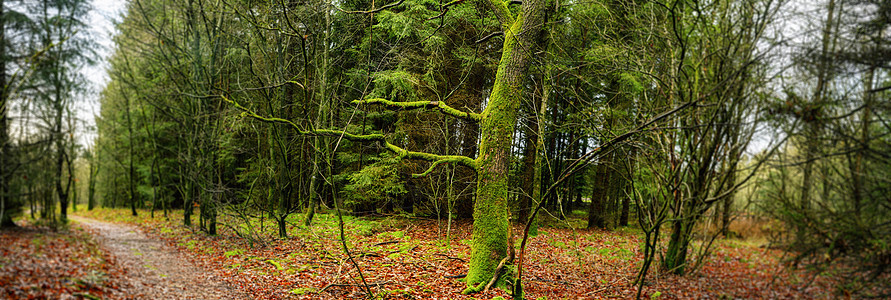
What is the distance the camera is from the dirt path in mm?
5633

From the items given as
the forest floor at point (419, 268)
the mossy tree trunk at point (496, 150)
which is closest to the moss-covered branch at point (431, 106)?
the mossy tree trunk at point (496, 150)

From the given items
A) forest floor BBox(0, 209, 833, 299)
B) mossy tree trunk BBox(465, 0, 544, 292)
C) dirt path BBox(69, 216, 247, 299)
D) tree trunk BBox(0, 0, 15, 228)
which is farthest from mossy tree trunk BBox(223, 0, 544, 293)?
tree trunk BBox(0, 0, 15, 228)

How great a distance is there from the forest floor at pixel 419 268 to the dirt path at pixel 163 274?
0.26 ft

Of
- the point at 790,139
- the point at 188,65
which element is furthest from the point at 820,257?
the point at 188,65

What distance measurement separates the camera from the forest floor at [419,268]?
560 centimetres

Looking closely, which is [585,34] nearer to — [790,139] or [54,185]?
[790,139]

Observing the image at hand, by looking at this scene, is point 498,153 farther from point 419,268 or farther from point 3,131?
point 3,131

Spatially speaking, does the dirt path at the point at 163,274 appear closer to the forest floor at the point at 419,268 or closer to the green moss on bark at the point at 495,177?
the forest floor at the point at 419,268

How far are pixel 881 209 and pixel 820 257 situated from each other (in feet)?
3.03

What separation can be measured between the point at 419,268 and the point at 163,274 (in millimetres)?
4630

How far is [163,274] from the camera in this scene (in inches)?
261

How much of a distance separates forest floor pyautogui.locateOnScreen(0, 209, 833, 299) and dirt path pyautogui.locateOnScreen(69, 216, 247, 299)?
8cm

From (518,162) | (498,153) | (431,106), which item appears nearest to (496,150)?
(498,153)

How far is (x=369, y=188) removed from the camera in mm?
10672
